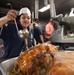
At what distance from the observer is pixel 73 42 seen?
1.28 metres

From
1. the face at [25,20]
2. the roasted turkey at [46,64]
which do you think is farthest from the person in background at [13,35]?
the roasted turkey at [46,64]

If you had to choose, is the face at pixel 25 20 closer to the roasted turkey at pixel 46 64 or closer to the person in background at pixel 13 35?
the person in background at pixel 13 35

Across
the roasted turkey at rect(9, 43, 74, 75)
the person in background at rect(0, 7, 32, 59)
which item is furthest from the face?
the roasted turkey at rect(9, 43, 74, 75)

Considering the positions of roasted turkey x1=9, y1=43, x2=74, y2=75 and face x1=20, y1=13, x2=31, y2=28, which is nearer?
roasted turkey x1=9, y1=43, x2=74, y2=75

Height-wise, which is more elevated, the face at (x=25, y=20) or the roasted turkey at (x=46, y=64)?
the face at (x=25, y=20)

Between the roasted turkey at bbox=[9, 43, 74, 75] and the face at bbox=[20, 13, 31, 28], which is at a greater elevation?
the face at bbox=[20, 13, 31, 28]

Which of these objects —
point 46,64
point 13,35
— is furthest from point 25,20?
point 46,64

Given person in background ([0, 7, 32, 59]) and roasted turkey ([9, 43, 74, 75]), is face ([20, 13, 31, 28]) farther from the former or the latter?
roasted turkey ([9, 43, 74, 75])

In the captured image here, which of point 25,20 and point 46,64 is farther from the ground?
point 25,20

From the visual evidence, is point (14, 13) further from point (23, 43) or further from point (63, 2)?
point (63, 2)

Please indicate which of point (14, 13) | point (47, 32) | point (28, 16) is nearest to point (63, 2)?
point (47, 32)

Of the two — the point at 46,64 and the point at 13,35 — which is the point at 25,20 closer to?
the point at 13,35

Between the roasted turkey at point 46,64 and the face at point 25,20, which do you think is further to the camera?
the face at point 25,20

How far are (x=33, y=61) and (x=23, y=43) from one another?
1121 millimetres
